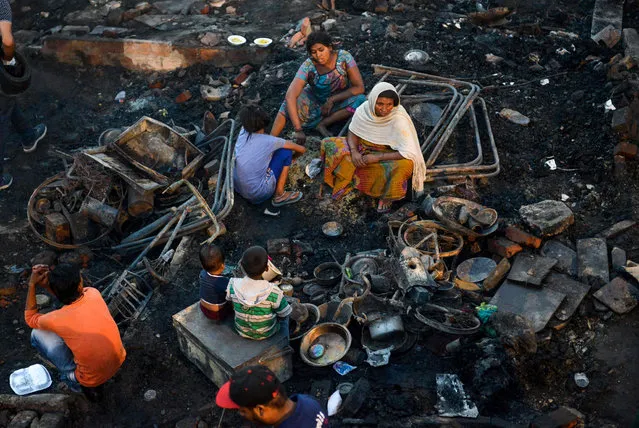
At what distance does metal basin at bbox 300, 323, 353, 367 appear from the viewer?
4.99 m

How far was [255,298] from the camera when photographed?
453 centimetres

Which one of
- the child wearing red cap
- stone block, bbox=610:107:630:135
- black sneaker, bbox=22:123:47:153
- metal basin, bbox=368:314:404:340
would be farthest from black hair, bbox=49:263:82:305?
stone block, bbox=610:107:630:135

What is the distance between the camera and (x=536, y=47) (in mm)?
8906

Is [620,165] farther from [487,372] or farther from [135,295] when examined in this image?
[135,295]

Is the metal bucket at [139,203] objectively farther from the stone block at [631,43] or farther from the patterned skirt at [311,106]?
the stone block at [631,43]

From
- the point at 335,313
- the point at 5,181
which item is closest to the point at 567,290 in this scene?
the point at 335,313

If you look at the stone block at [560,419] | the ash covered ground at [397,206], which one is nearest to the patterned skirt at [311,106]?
the ash covered ground at [397,206]

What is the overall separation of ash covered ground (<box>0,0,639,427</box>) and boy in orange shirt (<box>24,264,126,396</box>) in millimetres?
420

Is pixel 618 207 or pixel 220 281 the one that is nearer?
pixel 220 281

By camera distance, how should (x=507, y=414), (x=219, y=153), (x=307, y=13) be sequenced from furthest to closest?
(x=307, y=13)
(x=219, y=153)
(x=507, y=414)

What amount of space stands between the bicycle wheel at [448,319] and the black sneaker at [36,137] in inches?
235

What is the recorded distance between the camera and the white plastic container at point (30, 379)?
5.08 metres

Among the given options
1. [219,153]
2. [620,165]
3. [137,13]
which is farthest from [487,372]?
[137,13]

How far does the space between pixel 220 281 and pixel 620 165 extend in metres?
4.59
